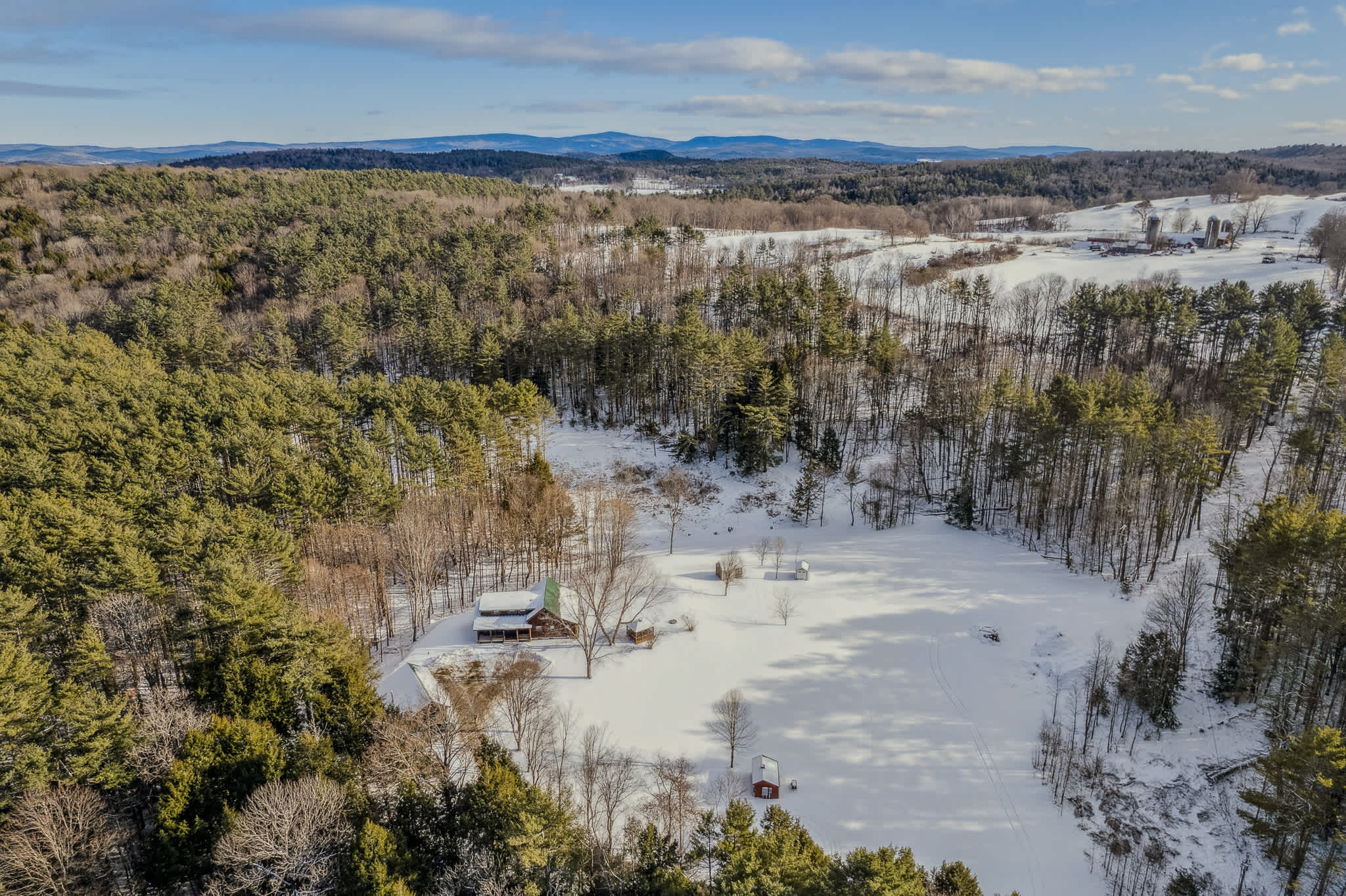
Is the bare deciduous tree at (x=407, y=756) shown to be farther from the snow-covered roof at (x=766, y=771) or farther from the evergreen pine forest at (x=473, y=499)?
the snow-covered roof at (x=766, y=771)

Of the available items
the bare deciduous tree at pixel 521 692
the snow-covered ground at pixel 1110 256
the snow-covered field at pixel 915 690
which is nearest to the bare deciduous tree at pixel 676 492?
the snow-covered field at pixel 915 690

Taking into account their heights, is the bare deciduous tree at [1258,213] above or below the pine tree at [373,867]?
above

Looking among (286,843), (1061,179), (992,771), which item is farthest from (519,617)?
(1061,179)

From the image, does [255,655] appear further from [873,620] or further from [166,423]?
[873,620]

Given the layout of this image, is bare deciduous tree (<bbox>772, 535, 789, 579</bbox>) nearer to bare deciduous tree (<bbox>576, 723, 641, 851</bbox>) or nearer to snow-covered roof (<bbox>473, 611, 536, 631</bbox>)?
snow-covered roof (<bbox>473, 611, 536, 631</bbox>)

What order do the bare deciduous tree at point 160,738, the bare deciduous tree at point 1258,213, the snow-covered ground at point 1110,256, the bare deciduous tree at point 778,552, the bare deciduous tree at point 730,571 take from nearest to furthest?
1. the bare deciduous tree at point 160,738
2. the bare deciduous tree at point 730,571
3. the bare deciduous tree at point 778,552
4. the snow-covered ground at point 1110,256
5. the bare deciduous tree at point 1258,213

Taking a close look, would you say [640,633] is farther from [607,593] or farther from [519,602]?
[519,602]

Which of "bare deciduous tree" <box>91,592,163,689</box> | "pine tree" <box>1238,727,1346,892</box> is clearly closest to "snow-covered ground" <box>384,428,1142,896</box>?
"pine tree" <box>1238,727,1346,892</box>
